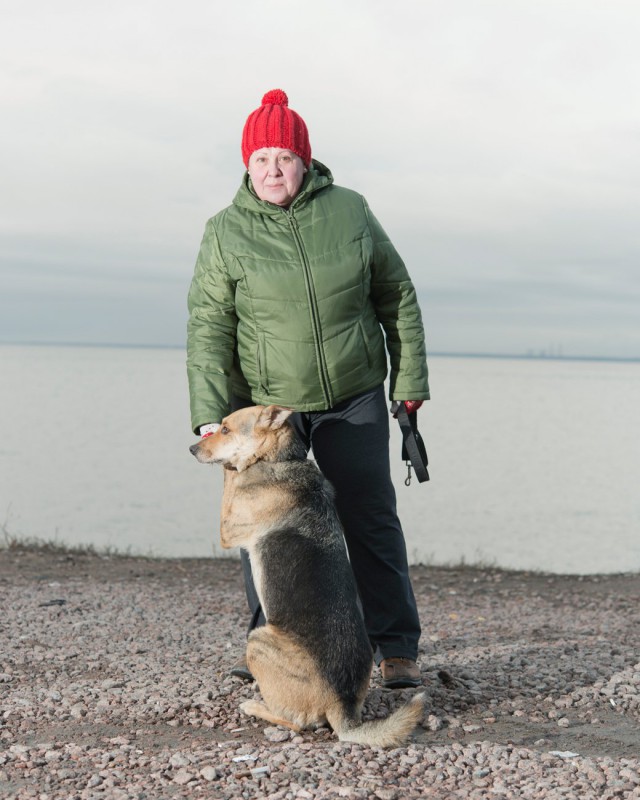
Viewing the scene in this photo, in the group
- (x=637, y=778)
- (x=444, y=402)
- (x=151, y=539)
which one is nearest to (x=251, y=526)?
(x=637, y=778)

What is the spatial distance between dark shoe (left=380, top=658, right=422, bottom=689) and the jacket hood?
2.73 m

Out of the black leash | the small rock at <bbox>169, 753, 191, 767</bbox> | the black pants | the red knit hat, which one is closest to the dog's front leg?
the black pants

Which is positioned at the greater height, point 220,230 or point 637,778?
point 220,230

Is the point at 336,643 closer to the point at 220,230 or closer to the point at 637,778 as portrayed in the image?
the point at 637,778

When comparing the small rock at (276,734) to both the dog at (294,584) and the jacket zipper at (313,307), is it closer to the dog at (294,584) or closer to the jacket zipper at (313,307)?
the dog at (294,584)

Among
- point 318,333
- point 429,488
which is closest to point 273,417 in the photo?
point 318,333

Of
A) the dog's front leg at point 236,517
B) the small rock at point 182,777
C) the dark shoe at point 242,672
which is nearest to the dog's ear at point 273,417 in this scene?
the dog's front leg at point 236,517

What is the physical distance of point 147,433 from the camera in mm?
33031

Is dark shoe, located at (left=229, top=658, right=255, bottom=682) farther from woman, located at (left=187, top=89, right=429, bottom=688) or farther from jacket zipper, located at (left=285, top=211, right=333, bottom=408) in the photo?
jacket zipper, located at (left=285, top=211, right=333, bottom=408)

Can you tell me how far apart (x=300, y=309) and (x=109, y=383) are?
66.2m

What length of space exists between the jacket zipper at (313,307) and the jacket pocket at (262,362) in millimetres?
302

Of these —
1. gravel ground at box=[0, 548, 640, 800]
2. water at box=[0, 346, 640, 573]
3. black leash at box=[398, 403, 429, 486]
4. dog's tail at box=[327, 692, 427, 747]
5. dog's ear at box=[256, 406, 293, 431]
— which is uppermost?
dog's ear at box=[256, 406, 293, 431]

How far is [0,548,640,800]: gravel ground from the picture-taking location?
4180mm

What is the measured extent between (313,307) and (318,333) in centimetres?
15
